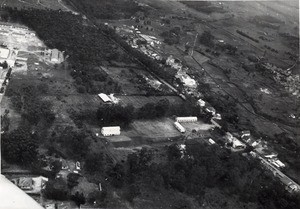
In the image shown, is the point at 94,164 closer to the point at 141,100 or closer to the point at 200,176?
the point at 200,176

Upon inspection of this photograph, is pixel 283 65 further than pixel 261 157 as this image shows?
Yes

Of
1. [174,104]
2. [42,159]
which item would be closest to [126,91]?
[174,104]

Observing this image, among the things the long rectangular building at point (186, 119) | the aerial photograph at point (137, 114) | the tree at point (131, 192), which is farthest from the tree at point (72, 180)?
the long rectangular building at point (186, 119)

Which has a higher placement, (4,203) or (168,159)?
(4,203)

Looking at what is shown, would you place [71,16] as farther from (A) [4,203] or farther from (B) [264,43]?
(A) [4,203]

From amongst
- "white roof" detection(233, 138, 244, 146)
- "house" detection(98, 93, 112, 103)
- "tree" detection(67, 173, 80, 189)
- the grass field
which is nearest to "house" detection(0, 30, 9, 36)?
"house" detection(98, 93, 112, 103)

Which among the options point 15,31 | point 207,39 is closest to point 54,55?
point 15,31
